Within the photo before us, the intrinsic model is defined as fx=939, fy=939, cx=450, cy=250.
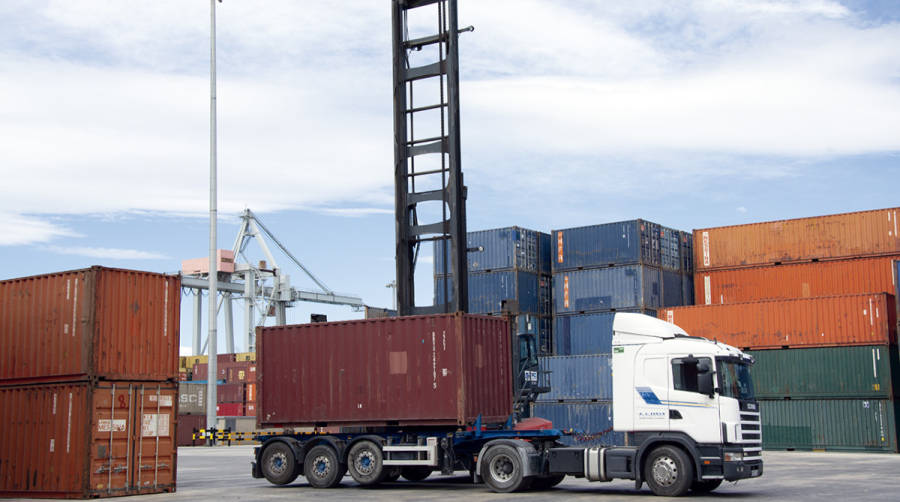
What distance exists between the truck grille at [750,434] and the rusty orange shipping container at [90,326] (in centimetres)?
1129

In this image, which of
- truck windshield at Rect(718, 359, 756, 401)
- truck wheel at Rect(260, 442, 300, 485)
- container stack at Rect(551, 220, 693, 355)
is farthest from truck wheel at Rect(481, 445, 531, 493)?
container stack at Rect(551, 220, 693, 355)

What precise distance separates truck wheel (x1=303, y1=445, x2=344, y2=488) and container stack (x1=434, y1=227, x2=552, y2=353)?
18.8 metres

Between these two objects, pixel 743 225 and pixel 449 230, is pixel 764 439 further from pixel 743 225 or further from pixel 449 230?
pixel 449 230

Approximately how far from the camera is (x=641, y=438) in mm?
16719

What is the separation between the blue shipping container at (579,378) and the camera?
35938mm

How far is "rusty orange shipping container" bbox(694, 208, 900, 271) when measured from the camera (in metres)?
36.0

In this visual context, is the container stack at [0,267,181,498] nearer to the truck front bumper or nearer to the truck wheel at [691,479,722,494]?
the truck wheel at [691,479,722,494]

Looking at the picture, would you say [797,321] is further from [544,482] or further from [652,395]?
[652,395]

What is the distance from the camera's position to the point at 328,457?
1967cm

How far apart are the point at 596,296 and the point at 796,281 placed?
792 centimetres

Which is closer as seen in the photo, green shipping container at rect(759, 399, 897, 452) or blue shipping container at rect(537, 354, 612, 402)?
green shipping container at rect(759, 399, 897, 452)

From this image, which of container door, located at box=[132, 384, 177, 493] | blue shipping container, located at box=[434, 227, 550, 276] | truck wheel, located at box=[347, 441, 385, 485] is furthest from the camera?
blue shipping container, located at box=[434, 227, 550, 276]

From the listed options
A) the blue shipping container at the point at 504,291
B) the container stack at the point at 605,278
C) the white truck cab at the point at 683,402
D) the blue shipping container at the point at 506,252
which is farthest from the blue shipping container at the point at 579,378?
the white truck cab at the point at 683,402

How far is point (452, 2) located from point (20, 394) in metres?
13.2
